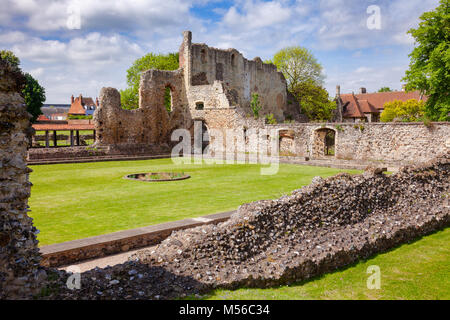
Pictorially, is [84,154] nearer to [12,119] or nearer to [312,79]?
[12,119]

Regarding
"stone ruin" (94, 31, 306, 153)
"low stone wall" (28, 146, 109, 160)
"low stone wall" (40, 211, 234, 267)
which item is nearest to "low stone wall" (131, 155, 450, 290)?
"low stone wall" (40, 211, 234, 267)

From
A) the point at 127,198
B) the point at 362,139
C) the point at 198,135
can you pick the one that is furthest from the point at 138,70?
the point at 127,198

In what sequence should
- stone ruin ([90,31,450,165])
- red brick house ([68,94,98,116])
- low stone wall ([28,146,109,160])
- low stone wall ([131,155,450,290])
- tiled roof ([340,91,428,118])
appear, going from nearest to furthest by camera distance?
low stone wall ([131,155,450,290]) < stone ruin ([90,31,450,165]) < low stone wall ([28,146,109,160]) < tiled roof ([340,91,428,118]) < red brick house ([68,94,98,116])

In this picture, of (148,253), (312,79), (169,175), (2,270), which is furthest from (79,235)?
(312,79)

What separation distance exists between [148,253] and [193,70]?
2763 centimetres

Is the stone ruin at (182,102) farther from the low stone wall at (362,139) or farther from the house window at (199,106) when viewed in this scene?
the low stone wall at (362,139)

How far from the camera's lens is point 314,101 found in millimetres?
42375

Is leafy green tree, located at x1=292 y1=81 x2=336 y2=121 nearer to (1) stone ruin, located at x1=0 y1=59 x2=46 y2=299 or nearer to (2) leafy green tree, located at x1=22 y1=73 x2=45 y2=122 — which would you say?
(2) leafy green tree, located at x1=22 y1=73 x2=45 y2=122

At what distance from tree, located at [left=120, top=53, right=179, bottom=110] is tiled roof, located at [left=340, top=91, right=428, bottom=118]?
24.0 meters

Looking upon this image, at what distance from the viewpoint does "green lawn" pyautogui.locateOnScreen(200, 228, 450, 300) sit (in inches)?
187

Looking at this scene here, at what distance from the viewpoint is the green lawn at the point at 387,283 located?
4.76m

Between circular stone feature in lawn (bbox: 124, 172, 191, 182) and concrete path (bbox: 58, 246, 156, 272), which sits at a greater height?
circular stone feature in lawn (bbox: 124, 172, 191, 182)

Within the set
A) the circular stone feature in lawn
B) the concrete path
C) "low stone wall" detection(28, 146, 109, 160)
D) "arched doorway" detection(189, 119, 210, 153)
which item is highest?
"arched doorway" detection(189, 119, 210, 153)

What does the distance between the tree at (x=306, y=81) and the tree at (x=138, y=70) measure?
562 inches
